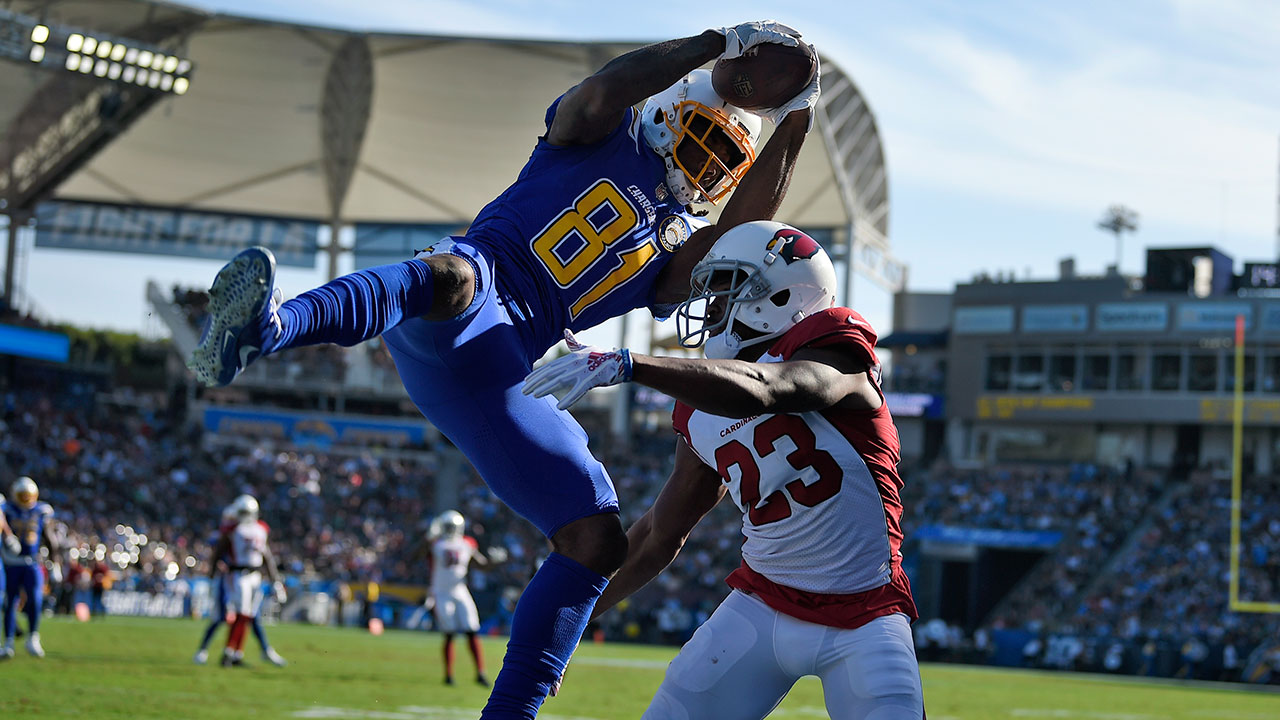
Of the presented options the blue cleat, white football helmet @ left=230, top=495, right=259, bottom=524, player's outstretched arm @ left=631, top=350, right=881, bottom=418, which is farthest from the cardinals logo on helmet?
white football helmet @ left=230, top=495, right=259, bottom=524

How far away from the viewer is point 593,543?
13.9ft

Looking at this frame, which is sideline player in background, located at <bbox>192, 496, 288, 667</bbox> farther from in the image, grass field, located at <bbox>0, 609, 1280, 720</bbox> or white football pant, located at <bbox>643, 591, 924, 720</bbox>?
white football pant, located at <bbox>643, 591, 924, 720</bbox>

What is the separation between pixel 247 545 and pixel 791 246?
12778mm

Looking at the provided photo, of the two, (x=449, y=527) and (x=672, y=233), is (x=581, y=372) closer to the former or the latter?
(x=672, y=233)

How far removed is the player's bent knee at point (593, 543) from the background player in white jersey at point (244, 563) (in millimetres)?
10980

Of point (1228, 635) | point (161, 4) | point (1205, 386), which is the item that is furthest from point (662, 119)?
point (1205, 386)

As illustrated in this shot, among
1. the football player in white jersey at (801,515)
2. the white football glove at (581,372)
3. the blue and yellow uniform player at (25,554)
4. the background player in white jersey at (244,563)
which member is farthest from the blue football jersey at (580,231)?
the blue and yellow uniform player at (25,554)

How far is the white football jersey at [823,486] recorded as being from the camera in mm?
3816

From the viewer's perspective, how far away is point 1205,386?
136 ft

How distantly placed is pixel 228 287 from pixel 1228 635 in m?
29.5

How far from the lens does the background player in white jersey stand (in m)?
14.7

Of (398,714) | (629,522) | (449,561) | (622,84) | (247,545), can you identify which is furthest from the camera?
(629,522)

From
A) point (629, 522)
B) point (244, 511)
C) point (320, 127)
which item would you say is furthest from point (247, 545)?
point (320, 127)

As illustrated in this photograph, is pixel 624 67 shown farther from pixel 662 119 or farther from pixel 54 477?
pixel 54 477
